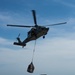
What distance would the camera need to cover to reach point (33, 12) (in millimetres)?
58031

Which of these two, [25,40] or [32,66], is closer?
[32,66]

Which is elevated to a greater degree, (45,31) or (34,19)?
(34,19)

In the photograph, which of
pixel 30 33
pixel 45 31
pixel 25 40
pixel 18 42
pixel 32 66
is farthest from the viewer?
pixel 18 42

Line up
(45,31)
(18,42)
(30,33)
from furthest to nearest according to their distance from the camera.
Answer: (18,42), (30,33), (45,31)

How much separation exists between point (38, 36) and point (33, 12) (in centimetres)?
828

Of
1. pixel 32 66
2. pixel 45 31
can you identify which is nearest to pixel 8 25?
pixel 45 31

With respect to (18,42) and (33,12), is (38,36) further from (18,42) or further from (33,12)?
(18,42)

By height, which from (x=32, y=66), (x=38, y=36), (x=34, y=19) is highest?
(x=34, y=19)

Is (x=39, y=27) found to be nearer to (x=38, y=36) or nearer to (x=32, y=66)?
(x=38, y=36)

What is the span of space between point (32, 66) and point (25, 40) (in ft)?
70.3

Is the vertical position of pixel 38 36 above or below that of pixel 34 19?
below

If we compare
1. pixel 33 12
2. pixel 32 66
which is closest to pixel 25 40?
pixel 33 12

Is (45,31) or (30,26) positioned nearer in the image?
(45,31)

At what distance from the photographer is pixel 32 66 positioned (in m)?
41.6
